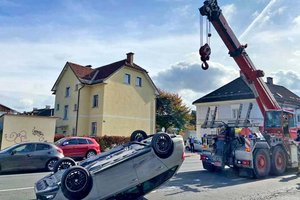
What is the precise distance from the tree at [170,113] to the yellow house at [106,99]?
1341cm

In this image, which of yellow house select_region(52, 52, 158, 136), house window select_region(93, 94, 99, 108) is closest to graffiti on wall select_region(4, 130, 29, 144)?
yellow house select_region(52, 52, 158, 136)

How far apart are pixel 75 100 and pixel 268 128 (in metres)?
24.4

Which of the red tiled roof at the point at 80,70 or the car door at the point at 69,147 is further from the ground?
the red tiled roof at the point at 80,70

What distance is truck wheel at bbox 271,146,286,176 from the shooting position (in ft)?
40.7

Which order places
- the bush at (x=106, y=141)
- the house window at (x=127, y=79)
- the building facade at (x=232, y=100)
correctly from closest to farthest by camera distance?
1. the bush at (x=106, y=141)
2. the building facade at (x=232, y=100)
3. the house window at (x=127, y=79)

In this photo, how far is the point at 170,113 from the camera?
50594 millimetres

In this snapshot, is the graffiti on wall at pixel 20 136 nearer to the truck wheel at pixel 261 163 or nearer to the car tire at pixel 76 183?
the truck wheel at pixel 261 163

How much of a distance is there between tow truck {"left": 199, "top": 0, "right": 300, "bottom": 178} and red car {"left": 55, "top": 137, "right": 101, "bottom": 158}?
8053mm

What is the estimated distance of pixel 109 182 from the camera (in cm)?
542

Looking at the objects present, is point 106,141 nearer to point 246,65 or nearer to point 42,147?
→ point 42,147

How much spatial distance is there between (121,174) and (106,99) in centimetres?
2663

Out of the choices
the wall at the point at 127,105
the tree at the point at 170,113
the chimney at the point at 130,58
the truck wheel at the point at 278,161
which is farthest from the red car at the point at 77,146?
the tree at the point at 170,113

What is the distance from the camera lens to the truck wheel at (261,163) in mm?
11414

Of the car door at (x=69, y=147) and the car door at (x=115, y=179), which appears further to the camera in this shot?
the car door at (x=69, y=147)
